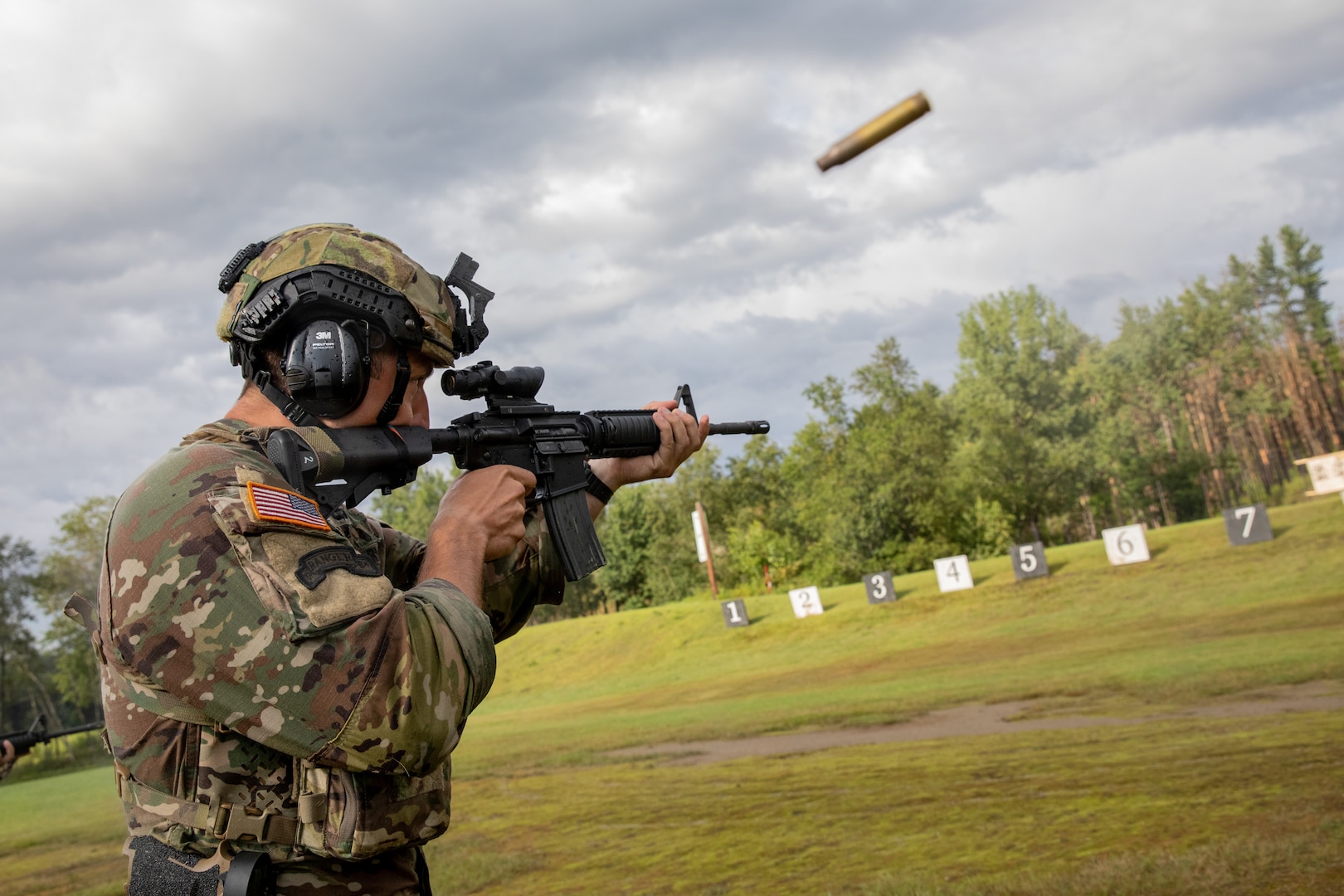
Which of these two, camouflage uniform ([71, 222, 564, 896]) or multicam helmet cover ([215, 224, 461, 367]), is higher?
multicam helmet cover ([215, 224, 461, 367])

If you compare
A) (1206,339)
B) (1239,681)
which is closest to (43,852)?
(1239,681)

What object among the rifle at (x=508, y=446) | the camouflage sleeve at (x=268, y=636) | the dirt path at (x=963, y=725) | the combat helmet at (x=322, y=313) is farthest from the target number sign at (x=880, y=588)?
the camouflage sleeve at (x=268, y=636)

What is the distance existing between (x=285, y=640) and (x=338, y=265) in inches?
41.7

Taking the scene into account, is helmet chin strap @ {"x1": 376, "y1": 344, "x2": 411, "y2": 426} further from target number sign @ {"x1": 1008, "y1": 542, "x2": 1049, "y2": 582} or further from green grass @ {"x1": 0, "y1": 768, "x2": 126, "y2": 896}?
target number sign @ {"x1": 1008, "y1": 542, "x2": 1049, "y2": 582}

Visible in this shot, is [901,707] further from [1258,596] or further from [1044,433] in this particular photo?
[1044,433]

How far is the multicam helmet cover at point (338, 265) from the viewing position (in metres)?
2.53

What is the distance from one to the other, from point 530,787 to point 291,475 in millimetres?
10356

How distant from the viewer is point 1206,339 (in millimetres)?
61875

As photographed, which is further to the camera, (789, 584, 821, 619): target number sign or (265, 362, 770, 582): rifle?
(789, 584, 821, 619): target number sign

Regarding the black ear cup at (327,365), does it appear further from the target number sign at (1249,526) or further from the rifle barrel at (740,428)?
the target number sign at (1249,526)

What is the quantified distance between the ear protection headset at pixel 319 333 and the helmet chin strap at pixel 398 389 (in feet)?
0.33

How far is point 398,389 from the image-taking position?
8.92 ft

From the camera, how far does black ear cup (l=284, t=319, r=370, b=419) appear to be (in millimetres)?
2430

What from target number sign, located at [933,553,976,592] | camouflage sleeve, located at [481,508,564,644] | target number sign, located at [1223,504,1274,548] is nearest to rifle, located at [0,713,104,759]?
camouflage sleeve, located at [481,508,564,644]
